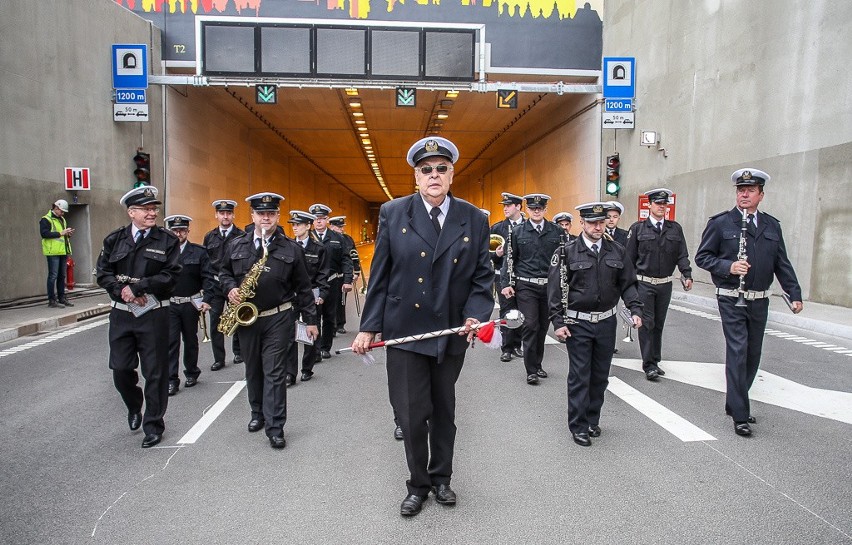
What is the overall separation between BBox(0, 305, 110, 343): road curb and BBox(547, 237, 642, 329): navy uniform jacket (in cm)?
920

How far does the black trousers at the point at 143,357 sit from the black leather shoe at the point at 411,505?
2.56 meters

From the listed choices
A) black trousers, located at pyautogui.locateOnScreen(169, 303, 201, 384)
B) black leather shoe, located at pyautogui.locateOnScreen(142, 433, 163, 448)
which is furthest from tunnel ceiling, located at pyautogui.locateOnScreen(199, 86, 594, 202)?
black leather shoe, located at pyautogui.locateOnScreen(142, 433, 163, 448)

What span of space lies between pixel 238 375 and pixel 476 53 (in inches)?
438

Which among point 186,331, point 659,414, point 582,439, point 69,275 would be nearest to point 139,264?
point 186,331

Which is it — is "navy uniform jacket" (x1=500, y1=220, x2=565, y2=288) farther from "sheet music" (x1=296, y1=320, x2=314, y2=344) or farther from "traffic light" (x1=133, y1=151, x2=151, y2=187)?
"traffic light" (x1=133, y1=151, x2=151, y2=187)

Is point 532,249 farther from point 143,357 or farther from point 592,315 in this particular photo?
point 143,357

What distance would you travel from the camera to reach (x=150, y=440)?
4926 millimetres

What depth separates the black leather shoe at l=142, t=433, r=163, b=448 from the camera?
491 cm

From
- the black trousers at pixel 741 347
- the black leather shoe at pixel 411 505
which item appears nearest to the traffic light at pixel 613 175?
the black trousers at pixel 741 347

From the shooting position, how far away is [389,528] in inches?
138

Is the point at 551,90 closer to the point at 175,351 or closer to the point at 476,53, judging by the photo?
the point at 476,53

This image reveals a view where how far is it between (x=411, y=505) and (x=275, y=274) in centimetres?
247

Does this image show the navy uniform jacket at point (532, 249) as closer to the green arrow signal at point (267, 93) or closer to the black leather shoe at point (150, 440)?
the black leather shoe at point (150, 440)

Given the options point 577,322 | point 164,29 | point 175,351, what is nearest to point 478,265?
point 577,322
